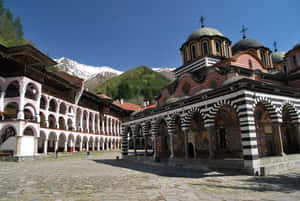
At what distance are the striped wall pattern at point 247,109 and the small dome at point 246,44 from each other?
11088 millimetres

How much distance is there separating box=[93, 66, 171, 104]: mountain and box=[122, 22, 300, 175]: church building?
52.9m

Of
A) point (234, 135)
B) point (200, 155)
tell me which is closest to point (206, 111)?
point (234, 135)

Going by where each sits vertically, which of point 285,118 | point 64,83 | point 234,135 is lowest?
point 234,135

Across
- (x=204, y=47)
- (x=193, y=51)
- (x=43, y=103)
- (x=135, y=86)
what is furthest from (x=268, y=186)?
(x=135, y=86)

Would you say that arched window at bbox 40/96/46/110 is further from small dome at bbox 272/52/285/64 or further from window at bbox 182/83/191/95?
small dome at bbox 272/52/285/64

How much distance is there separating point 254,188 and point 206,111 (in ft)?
18.0

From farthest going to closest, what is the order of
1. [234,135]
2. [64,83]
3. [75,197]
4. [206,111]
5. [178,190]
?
Answer: [64,83], [234,135], [206,111], [178,190], [75,197]

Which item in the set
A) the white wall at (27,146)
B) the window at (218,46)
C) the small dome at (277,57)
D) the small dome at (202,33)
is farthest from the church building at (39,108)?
the small dome at (277,57)

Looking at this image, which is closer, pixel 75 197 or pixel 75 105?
pixel 75 197

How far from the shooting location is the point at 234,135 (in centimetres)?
1396

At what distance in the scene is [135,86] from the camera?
90.1 meters

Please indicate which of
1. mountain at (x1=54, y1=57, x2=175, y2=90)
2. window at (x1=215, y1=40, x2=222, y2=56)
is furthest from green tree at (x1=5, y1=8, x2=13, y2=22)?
mountain at (x1=54, y1=57, x2=175, y2=90)

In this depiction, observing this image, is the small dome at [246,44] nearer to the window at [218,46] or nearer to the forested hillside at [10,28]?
the window at [218,46]

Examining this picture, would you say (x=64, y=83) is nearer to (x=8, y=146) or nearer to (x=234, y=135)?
(x=8, y=146)
